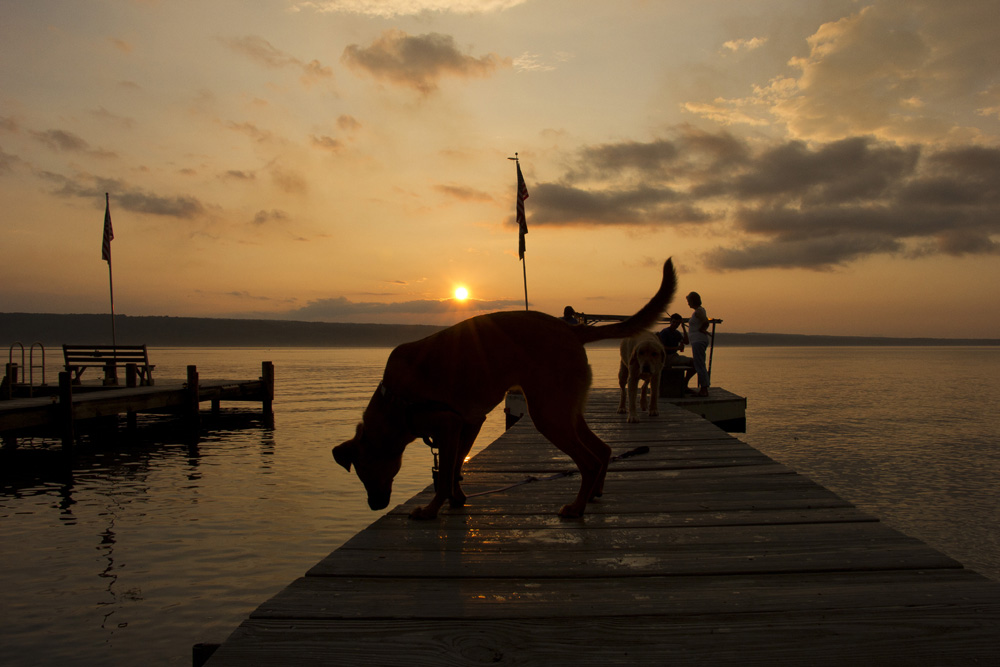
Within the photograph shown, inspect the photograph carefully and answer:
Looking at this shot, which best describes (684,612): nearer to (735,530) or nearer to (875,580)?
(875,580)

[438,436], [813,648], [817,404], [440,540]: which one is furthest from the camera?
[817,404]

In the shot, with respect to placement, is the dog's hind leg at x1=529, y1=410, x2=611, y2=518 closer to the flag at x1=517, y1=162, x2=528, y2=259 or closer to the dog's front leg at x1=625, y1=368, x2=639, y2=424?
the dog's front leg at x1=625, y1=368, x2=639, y2=424

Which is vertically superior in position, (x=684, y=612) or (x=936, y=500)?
(x=684, y=612)

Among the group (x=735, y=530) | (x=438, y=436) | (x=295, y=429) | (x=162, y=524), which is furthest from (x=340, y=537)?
(x=295, y=429)

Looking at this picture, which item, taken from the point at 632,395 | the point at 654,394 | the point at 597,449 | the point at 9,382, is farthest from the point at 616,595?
the point at 9,382

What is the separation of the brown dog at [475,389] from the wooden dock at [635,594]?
438 millimetres

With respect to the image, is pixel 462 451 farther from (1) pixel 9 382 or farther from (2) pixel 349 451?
(1) pixel 9 382

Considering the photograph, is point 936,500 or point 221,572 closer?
point 221,572

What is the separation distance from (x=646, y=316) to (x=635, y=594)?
7.10 ft

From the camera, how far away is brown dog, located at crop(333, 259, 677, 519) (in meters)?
4.11

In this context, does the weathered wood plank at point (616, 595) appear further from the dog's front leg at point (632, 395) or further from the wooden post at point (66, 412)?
the wooden post at point (66, 412)

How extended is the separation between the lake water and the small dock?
84cm

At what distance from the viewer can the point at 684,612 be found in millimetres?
2574

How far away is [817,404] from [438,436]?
26.2 metres
